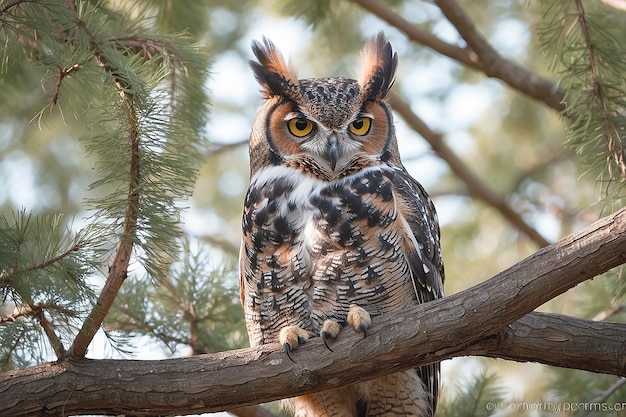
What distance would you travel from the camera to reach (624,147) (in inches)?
91.3

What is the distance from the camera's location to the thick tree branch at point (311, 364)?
6.54ft

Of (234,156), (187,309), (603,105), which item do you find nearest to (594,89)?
(603,105)

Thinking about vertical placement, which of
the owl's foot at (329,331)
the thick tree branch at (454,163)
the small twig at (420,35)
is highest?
the small twig at (420,35)

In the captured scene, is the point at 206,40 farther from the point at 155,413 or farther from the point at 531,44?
the point at 155,413

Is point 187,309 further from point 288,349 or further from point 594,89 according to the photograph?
point 594,89

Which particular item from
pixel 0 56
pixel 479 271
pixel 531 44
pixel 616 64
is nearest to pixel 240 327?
pixel 0 56

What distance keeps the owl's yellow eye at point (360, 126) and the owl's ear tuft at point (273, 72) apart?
205mm

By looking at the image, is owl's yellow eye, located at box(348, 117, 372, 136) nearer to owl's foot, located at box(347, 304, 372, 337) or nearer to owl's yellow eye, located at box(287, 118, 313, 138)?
owl's yellow eye, located at box(287, 118, 313, 138)

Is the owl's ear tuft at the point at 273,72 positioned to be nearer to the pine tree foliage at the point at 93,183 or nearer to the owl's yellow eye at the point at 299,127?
the owl's yellow eye at the point at 299,127

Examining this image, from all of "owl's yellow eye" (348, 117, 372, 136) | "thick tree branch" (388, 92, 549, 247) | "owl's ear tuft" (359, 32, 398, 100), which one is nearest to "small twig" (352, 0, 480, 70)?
"thick tree branch" (388, 92, 549, 247)

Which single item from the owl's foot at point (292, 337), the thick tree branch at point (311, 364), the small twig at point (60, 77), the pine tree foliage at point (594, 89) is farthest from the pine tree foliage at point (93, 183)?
the pine tree foliage at point (594, 89)

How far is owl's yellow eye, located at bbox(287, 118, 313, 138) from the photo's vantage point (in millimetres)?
2553

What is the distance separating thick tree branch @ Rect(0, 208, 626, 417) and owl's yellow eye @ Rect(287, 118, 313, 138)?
2.42ft

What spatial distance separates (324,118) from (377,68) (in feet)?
0.98
